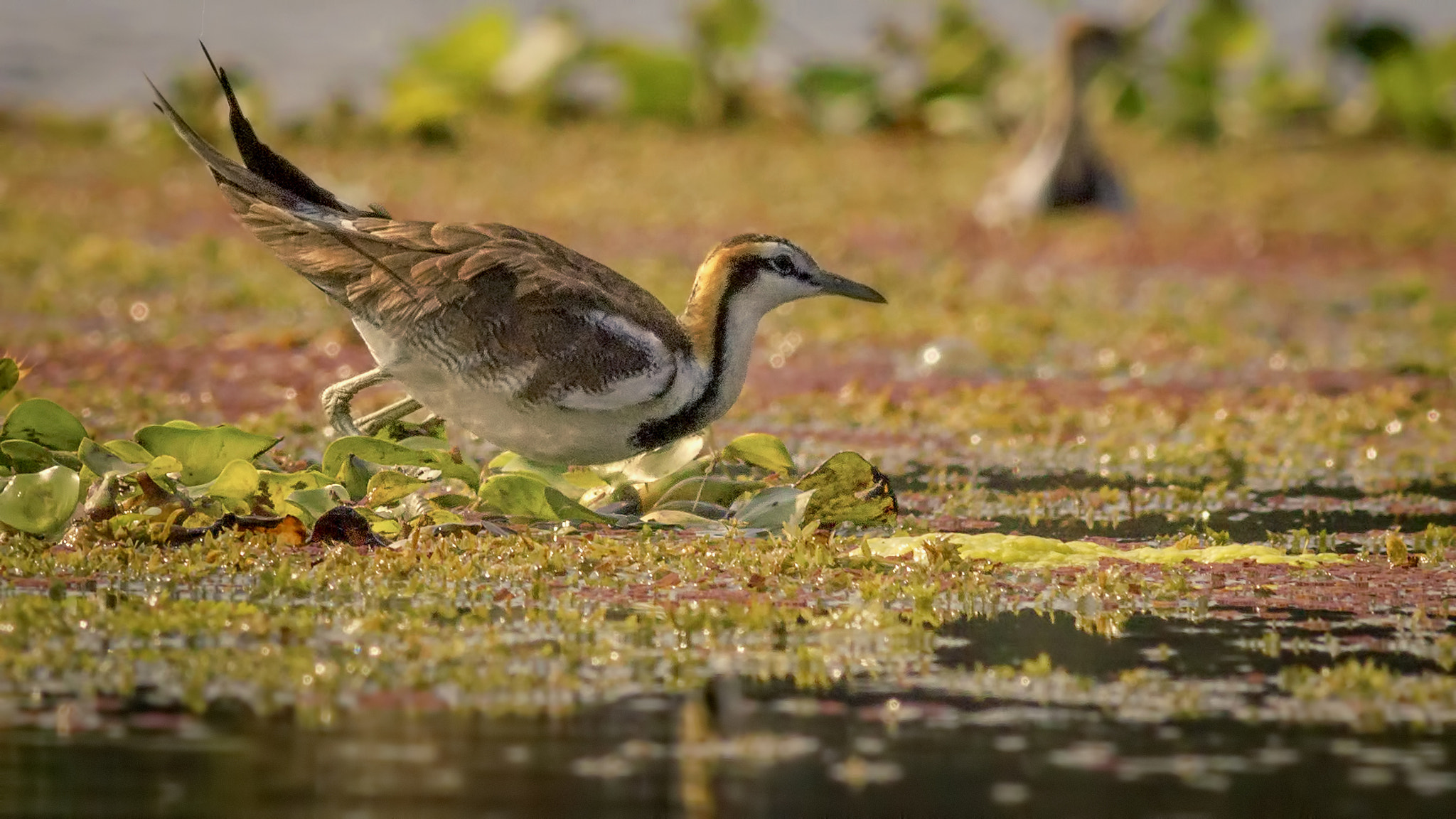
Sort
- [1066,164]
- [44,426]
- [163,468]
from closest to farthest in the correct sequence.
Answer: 1. [163,468]
2. [44,426]
3. [1066,164]

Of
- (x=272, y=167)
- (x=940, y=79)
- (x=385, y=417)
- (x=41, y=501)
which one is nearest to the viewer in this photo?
(x=41, y=501)

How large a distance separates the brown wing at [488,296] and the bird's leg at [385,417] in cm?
50

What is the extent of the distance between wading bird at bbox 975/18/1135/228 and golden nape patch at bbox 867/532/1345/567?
8.96 meters

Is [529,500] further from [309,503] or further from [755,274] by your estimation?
[755,274]

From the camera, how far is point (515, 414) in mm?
6414

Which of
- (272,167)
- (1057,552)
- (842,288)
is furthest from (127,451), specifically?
(1057,552)

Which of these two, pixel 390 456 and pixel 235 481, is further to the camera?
pixel 390 456

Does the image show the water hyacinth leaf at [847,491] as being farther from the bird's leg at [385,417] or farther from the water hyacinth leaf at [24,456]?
the water hyacinth leaf at [24,456]

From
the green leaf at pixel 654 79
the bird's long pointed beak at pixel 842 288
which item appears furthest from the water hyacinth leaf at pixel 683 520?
the green leaf at pixel 654 79

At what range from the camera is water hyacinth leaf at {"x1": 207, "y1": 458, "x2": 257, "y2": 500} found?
617cm

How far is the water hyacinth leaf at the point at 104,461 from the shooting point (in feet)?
20.4

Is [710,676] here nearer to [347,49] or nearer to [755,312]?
[755,312]

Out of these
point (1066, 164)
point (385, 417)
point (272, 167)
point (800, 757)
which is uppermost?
point (1066, 164)

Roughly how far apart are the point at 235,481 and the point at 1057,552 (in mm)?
2370
